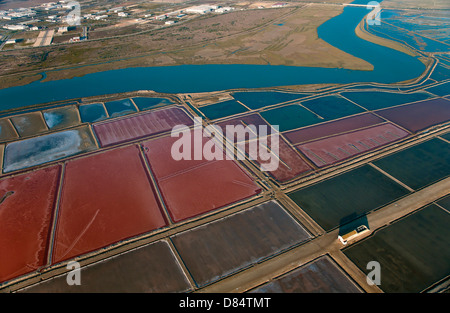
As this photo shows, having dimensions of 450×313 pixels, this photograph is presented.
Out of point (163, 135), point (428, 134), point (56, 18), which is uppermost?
point (56, 18)

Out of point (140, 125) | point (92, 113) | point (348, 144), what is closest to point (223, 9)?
point (92, 113)

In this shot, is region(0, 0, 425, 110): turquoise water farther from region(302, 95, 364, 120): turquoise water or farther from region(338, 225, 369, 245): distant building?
region(338, 225, 369, 245): distant building

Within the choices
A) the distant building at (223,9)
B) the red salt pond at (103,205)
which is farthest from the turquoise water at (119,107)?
the distant building at (223,9)

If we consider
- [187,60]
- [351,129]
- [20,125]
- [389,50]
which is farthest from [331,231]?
[389,50]

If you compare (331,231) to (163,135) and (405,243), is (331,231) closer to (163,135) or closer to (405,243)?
(405,243)

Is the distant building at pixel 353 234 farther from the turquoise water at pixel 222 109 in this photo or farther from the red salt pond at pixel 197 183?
the turquoise water at pixel 222 109

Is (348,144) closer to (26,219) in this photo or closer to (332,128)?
(332,128)

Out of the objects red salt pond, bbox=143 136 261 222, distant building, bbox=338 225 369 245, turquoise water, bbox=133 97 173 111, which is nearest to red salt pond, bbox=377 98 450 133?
distant building, bbox=338 225 369 245
